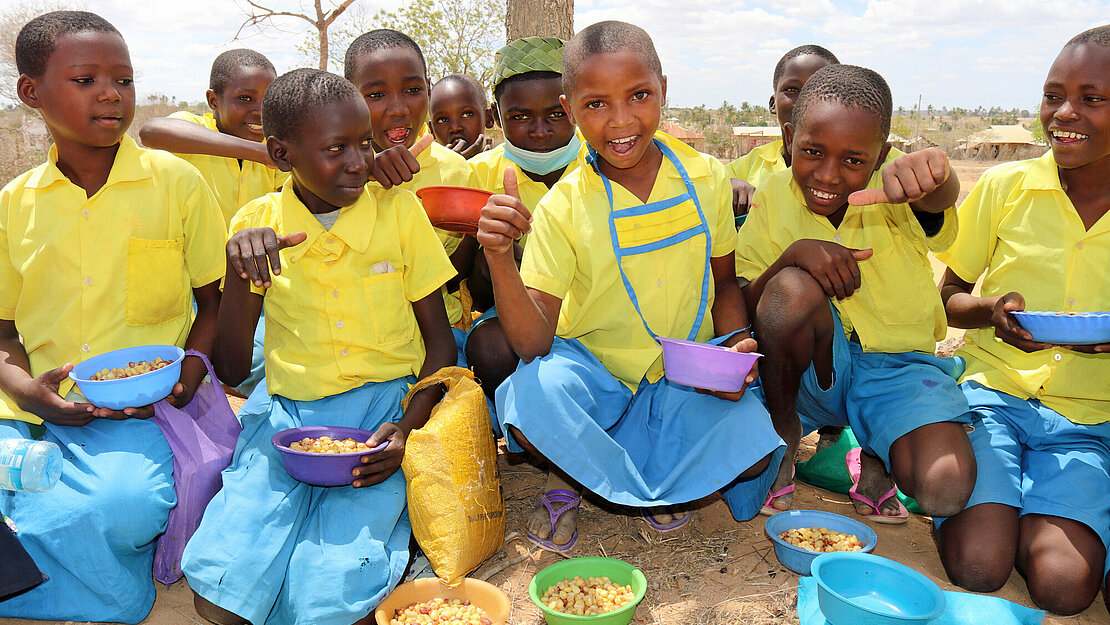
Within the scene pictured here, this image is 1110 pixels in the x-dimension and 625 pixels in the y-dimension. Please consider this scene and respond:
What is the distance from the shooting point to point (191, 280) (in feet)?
8.97

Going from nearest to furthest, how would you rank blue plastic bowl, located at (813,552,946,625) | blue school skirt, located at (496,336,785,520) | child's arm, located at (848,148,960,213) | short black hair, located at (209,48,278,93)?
blue plastic bowl, located at (813,552,946,625)
child's arm, located at (848,148,960,213)
blue school skirt, located at (496,336,785,520)
short black hair, located at (209,48,278,93)

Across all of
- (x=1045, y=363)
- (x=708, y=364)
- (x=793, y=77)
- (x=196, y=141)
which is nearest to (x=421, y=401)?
(x=708, y=364)

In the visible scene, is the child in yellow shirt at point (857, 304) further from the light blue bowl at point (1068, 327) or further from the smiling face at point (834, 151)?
the light blue bowl at point (1068, 327)

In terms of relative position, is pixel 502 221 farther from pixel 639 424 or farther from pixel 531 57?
pixel 531 57

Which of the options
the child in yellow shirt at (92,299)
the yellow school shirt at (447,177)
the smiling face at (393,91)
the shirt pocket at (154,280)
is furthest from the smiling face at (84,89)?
the yellow school shirt at (447,177)

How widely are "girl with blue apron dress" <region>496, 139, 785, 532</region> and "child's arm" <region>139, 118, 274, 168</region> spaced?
63.5 inches

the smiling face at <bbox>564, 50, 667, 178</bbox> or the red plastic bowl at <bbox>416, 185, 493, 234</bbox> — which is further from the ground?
the smiling face at <bbox>564, 50, 667, 178</bbox>

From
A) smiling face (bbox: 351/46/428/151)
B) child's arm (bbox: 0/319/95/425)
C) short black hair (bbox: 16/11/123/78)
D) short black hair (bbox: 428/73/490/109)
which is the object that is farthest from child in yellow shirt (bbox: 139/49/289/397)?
child's arm (bbox: 0/319/95/425)

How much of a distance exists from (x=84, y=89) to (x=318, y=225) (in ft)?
2.82

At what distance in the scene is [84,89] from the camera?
243 cm

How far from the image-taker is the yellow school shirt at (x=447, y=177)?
323 cm

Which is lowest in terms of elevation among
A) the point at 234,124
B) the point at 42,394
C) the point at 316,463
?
the point at 316,463

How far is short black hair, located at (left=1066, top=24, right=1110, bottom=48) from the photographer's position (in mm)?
2461

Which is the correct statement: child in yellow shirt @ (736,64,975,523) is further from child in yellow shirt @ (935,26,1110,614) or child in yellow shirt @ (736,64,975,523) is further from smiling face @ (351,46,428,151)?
smiling face @ (351,46,428,151)
